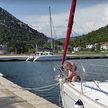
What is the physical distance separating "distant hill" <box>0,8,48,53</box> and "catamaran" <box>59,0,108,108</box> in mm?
115430

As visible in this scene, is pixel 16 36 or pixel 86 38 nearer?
pixel 86 38

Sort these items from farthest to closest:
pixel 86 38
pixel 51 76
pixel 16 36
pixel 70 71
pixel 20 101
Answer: pixel 16 36
pixel 86 38
pixel 51 76
pixel 20 101
pixel 70 71

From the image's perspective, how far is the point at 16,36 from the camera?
149500mm

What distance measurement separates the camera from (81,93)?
30.6 feet

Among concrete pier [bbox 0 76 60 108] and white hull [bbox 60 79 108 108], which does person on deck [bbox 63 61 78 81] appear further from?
concrete pier [bbox 0 76 60 108]

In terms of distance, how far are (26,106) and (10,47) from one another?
406 ft

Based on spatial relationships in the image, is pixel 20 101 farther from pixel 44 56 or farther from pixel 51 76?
pixel 44 56

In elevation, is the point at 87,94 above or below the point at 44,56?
above

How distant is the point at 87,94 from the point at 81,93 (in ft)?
0.49

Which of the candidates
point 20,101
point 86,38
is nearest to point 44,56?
point 86,38

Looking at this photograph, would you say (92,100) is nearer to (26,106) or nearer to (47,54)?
(26,106)

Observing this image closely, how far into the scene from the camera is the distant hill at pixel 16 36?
132 metres

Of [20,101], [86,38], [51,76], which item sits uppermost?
[86,38]

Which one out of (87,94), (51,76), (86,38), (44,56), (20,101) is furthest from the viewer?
(44,56)
